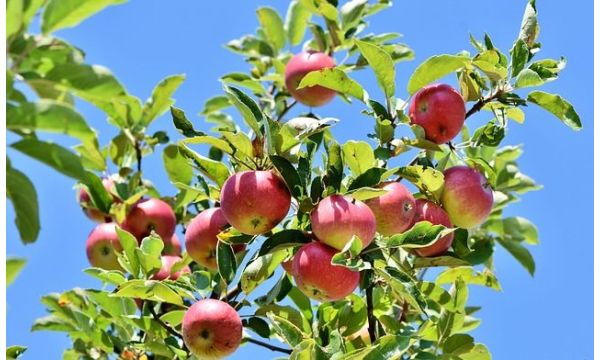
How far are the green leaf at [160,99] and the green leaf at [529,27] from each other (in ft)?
4.56

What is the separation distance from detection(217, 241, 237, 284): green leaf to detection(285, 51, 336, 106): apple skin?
1.19 metres

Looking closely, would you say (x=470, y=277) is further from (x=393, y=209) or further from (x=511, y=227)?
(x=393, y=209)

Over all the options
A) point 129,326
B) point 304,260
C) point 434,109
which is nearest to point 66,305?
point 129,326

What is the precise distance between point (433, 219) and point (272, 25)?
1953mm

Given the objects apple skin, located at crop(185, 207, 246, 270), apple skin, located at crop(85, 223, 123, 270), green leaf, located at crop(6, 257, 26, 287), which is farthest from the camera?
apple skin, located at crop(85, 223, 123, 270)

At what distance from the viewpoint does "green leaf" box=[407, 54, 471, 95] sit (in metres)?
2.71

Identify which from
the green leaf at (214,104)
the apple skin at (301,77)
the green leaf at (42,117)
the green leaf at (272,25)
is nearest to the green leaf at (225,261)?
the apple skin at (301,77)

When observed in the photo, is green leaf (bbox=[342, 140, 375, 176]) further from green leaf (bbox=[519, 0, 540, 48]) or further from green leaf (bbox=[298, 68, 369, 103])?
green leaf (bbox=[519, 0, 540, 48])

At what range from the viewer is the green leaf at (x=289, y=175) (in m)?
2.50

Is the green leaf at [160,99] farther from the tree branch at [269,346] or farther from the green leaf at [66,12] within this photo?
the green leaf at [66,12]

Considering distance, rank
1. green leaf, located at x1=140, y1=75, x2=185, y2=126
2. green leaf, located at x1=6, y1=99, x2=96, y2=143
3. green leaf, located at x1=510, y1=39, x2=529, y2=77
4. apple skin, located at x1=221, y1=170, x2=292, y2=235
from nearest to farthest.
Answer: green leaf, located at x1=6, y1=99, x2=96, y2=143
apple skin, located at x1=221, y1=170, x2=292, y2=235
green leaf, located at x1=510, y1=39, x2=529, y2=77
green leaf, located at x1=140, y1=75, x2=185, y2=126

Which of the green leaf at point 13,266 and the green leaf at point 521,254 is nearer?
the green leaf at point 13,266

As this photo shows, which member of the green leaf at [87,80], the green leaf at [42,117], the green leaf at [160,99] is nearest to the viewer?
the green leaf at [42,117]

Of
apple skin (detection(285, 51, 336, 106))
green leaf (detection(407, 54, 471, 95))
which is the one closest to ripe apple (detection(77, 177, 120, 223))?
apple skin (detection(285, 51, 336, 106))
